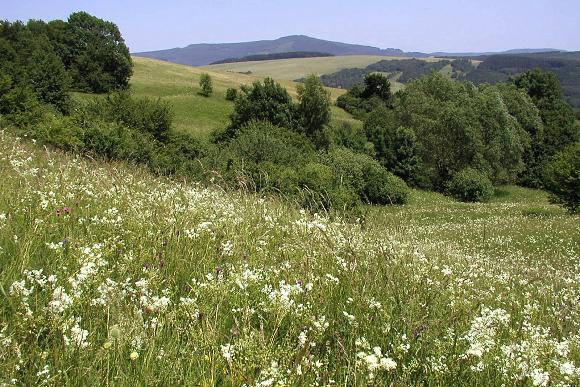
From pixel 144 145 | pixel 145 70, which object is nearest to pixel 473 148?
pixel 144 145

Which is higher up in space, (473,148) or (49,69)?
(49,69)

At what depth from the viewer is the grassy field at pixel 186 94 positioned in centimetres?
6266

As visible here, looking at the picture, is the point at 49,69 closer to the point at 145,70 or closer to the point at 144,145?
the point at 144,145

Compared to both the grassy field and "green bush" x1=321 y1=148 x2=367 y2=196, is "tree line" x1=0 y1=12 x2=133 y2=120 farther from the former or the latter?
"green bush" x1=321 y1=148 x2=367 y2=196

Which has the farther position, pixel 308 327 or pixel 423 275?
pixel 423 275

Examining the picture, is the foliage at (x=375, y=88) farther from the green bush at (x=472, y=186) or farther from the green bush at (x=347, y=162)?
the green bush at (x=347, y=162)

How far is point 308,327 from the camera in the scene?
122 inches

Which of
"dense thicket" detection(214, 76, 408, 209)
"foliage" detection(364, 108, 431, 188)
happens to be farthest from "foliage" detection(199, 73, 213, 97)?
"foliage" detection(364, 108, 431, 188)

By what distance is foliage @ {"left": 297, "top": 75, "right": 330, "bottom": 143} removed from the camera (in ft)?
189

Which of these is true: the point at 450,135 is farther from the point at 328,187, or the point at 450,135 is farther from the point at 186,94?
the point at 186,94

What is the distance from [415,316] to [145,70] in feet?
318

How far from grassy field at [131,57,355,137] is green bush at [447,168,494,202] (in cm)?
3035

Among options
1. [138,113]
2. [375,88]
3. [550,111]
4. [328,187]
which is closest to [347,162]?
[138,113]

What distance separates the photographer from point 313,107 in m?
57.9
